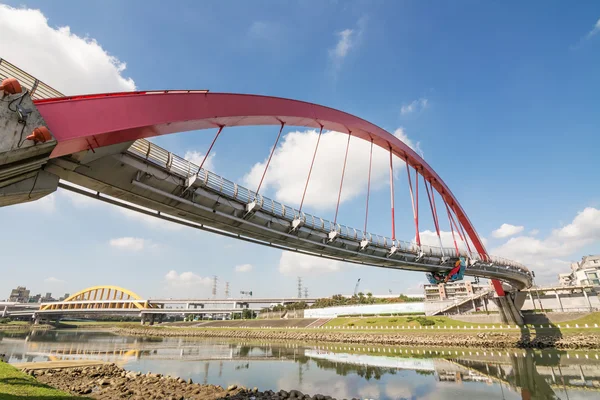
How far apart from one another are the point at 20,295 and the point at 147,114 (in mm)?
208857

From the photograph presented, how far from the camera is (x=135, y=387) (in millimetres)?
15141

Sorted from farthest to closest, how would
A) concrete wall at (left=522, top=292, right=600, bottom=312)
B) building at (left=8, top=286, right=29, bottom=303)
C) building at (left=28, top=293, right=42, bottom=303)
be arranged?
1. building at (left=28, top=293, right=42, bottom=303)
2. building at (left=8, top=286, right=29, bottom=303)
3. concrete wall at (left=522, top=292, right=600, bottom=312)

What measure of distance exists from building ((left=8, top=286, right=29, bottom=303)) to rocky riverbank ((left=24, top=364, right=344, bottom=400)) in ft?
618

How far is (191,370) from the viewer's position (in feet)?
69.9

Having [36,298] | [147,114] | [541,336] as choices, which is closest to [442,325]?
[541,336]

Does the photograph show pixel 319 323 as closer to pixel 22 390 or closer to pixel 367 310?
pixel 367 310

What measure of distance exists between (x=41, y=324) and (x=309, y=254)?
112317mm

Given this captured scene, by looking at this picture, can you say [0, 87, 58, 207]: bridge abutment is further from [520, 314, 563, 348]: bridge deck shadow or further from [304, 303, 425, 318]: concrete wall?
[304, 303, 425, 318]: concrete wall

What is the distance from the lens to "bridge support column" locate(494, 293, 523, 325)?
39.8m

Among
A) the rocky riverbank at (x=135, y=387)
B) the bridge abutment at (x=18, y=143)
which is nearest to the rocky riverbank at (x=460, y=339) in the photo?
the rocky riverbank at (x=135, y=387)

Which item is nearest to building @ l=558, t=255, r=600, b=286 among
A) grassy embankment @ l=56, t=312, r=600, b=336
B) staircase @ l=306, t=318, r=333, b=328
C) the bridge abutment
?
grassy embankment @ l=56, t=312, r=600, b=336

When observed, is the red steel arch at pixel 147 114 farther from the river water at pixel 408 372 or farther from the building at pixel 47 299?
the building at pixel 47 299

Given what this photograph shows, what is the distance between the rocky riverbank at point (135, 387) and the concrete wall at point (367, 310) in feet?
153

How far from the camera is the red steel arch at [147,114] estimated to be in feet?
21.4
